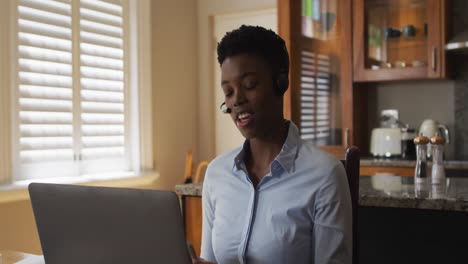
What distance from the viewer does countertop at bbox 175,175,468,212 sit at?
139 cm

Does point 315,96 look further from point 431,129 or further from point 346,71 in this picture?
point 431,129

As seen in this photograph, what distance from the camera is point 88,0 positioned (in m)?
3.29

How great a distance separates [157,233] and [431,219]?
1.16 m

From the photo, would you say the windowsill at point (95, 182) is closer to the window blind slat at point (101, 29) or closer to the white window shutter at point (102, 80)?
the white window shutter at point (102, 80)

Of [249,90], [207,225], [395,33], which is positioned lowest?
[207,225]

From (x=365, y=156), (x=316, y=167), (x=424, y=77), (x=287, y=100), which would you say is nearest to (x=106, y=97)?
(x=287, y=100)

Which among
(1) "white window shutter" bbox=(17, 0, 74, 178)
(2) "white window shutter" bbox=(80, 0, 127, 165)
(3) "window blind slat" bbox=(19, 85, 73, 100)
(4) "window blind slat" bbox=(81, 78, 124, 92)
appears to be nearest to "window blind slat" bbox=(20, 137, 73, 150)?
A: (1) "white window shutter" bbox=(17, 0, 74, 178)

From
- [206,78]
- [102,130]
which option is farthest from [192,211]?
[206,78]

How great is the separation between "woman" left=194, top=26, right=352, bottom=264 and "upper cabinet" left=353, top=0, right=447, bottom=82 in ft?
8.19

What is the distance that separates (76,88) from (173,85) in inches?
38.2

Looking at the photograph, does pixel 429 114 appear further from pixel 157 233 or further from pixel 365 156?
pixel 157 233

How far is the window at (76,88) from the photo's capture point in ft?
9.42

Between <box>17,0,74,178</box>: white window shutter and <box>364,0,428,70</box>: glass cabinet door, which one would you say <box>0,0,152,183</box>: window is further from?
<box>364,0,428,70</box>: glass cabinet door

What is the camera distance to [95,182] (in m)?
3.21
